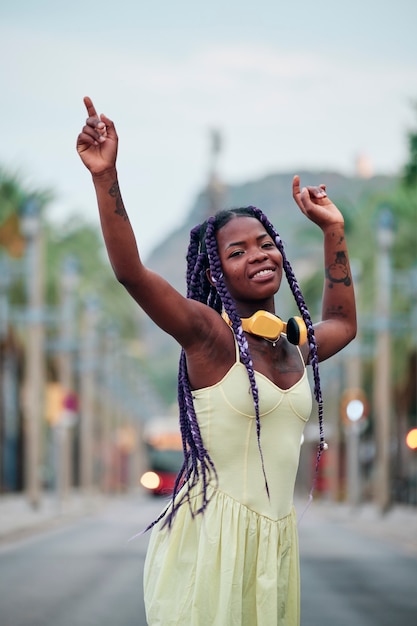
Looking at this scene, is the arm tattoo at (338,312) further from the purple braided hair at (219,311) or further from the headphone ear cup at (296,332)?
the headphone ear cup at (296,332)

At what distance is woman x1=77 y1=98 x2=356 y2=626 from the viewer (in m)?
4.08

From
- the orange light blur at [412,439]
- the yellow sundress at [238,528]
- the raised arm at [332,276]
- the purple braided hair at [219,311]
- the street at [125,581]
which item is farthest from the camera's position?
the orange light blur at [412,439]

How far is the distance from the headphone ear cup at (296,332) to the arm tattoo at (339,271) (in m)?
0.53

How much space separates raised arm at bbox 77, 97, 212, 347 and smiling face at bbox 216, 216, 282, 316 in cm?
28

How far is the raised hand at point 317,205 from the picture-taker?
15.6 feet

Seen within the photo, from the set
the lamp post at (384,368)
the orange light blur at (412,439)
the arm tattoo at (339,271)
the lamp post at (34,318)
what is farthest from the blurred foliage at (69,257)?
the arm tattoo at (339,271)

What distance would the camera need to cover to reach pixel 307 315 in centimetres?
444

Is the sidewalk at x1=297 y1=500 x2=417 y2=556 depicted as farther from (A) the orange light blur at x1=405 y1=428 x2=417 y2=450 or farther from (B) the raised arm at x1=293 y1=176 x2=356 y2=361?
(B) the raised arm at x1=293 y1=176 x2=356 y2=361

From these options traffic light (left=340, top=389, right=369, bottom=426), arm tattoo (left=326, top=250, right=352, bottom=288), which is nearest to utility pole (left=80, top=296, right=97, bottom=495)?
traffic light (left=340, top=389, right=369, bottom=426)

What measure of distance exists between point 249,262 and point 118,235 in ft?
1.63

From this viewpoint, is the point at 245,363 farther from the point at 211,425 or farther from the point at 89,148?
the point at 89,148

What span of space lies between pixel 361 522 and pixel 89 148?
28.9 metres

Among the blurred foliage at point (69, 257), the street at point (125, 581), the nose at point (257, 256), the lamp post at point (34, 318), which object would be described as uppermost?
the blurred foliage at point (69, 257)

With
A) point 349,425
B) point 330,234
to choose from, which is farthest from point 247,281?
point 349,425
